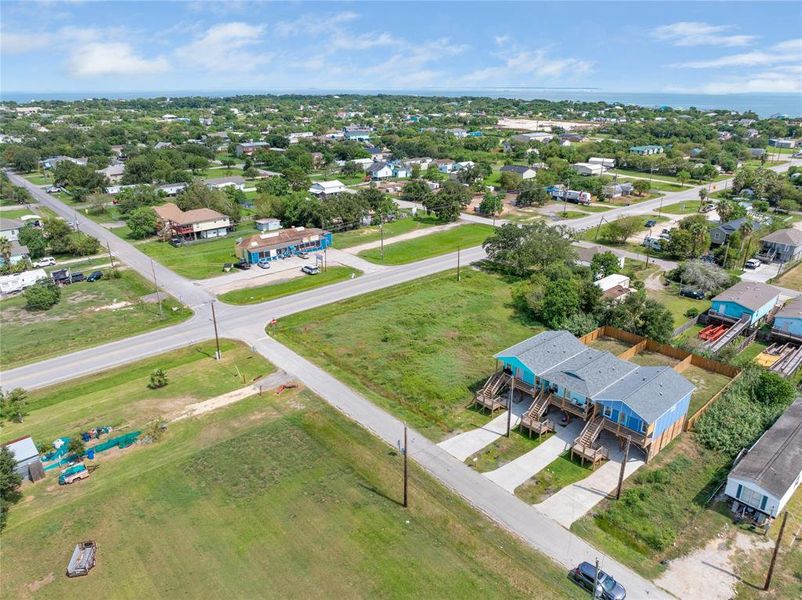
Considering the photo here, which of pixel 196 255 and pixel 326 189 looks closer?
pixel 196 255

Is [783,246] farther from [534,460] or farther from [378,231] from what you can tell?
[534,460]

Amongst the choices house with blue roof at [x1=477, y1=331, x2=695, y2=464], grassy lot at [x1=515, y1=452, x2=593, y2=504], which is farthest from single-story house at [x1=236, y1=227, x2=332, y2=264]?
grassy lot at [x1=515, y1=452, x2=593, y2=504]

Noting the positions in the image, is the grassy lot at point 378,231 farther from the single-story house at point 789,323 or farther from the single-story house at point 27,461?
the single-story house at point 789,323

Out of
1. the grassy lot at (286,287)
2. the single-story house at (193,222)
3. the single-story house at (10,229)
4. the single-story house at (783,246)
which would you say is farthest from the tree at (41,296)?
the single-story house at (783,246)

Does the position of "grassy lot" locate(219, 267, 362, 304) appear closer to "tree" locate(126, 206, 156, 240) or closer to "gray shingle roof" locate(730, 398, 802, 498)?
"tree" locate(126, 206, 156, 240)

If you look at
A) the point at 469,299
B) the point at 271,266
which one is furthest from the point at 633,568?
the point at 271,266

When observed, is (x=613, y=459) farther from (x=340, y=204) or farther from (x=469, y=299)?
(x=340, y=204)

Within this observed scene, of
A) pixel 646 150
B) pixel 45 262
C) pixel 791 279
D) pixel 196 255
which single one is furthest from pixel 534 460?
pixel 646 150
